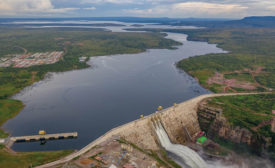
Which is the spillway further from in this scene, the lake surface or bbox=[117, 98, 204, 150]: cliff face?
the lake surface

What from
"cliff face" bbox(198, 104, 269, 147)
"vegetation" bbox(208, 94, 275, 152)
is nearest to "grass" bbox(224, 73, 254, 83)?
"vegetation" bbox(208, 94, 275, 152)

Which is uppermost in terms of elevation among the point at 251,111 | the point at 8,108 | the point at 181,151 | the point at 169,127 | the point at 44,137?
the point at 251,111

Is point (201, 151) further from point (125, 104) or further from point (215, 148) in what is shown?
point (125, 104)

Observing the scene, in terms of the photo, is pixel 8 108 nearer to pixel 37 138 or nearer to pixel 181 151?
pixel 37 138

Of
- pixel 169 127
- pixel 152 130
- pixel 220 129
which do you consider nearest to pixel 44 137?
pixel 152 130

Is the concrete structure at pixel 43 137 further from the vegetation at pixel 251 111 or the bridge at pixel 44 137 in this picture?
the vegetation at pixel 251 111

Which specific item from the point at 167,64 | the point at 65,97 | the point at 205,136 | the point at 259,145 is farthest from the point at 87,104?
the point at 167,64
